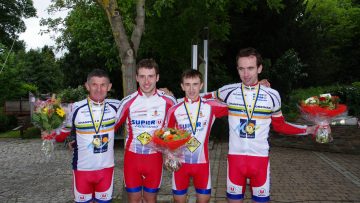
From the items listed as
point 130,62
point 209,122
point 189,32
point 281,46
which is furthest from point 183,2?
point 281,46

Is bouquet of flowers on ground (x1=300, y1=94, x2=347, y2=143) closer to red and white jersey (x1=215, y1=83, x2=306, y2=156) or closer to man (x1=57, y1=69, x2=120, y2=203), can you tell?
red and white jersey (x1=215, y1=83, x2=306, y2=156)

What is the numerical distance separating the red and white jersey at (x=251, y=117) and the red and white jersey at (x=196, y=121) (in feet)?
0.80

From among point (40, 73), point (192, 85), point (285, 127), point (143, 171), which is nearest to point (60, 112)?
point (143, 171)

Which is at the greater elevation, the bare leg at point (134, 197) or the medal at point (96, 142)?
the medal at point (96, 142)

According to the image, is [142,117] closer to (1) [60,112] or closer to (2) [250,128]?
(1) [60,112]

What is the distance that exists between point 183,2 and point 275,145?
20.2 feet

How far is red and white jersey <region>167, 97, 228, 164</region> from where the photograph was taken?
5.27 m

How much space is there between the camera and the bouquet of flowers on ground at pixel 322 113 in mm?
5426

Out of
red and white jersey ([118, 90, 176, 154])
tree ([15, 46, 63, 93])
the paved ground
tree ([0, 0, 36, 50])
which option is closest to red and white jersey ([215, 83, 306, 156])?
red and white jersey ([118, 90, 176, 154])

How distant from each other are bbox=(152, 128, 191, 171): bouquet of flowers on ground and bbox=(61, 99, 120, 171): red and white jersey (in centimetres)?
73

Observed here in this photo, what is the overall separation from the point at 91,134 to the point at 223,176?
Answer: 479cm

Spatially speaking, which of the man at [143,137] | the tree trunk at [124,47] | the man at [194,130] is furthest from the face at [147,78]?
the tree trunk at [124,47]

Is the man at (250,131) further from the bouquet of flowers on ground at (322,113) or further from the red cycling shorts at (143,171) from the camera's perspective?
the red cycling shorts at (143,171)

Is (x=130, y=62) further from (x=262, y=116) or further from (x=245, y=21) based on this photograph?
(x=245, y=21)
